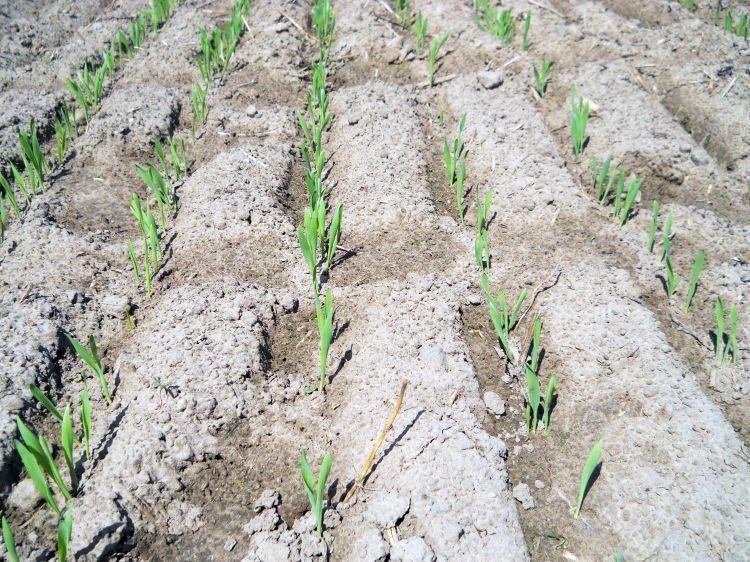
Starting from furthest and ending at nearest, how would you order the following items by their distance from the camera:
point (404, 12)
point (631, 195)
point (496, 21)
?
1. point (404, 12)
2. point (496, 21)
3. point (631, 195)

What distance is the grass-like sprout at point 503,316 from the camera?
1.88 meters

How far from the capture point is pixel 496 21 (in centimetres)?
363

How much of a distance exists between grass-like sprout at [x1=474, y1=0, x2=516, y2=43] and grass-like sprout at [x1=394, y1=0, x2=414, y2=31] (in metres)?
0.43

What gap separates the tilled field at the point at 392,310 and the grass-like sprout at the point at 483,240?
4cm

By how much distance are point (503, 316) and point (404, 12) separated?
260 centimetres

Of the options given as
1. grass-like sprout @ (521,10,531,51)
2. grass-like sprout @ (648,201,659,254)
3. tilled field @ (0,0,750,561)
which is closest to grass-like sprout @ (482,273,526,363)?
tilled field @ (0,0,750,561)

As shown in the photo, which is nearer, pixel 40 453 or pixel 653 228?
pixel 40 453

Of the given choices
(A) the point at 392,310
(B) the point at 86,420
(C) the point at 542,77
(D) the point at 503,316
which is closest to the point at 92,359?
(B) the point at 86,420

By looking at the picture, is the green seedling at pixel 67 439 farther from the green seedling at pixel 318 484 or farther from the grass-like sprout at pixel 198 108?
the grass-like sprout at pixel 198 108

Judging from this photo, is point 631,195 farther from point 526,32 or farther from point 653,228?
point 526,32

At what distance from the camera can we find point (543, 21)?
368 cm

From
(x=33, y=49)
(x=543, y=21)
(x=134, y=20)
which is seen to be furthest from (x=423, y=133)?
(x=33, y=49)

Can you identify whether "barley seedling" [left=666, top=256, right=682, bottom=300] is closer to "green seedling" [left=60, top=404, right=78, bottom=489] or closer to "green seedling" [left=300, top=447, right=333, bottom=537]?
"green seedling" [left=300, top=447, right=333, bottom=537]

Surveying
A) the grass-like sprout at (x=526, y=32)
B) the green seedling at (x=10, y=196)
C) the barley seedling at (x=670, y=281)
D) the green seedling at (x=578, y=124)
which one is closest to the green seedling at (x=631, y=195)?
the barley seedling at (x=670, y=281)
